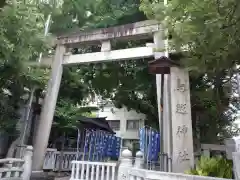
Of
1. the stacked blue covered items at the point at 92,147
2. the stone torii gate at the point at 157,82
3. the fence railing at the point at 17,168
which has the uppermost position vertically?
the stone torii gate at the point at 157,82

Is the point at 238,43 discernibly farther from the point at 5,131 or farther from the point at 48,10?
the point at 5,131

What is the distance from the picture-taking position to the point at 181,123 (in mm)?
7422

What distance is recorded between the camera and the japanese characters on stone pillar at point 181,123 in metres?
7.09

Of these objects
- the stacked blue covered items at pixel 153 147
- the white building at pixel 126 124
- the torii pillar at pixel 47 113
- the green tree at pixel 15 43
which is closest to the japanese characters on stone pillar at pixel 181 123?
the stacked blue covered items at pixel 153 147

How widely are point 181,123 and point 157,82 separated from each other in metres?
1.67

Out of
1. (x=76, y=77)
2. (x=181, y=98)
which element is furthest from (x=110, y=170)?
(x=76, y=77)

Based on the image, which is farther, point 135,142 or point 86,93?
point 135,142

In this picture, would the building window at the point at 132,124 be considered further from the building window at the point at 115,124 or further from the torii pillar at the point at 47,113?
the torii pillar at the point at 47,113

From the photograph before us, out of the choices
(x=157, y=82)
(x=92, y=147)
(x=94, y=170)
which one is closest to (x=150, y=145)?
(x=94, y=170)

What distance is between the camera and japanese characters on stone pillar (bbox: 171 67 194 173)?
709cm

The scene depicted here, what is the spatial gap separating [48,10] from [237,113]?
10.7 m

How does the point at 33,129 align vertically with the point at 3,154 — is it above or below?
above

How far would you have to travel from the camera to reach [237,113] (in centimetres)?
1380

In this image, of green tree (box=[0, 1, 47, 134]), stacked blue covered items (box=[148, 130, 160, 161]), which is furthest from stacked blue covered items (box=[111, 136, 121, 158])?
green tree (box=[0, 1, 47, 134])
